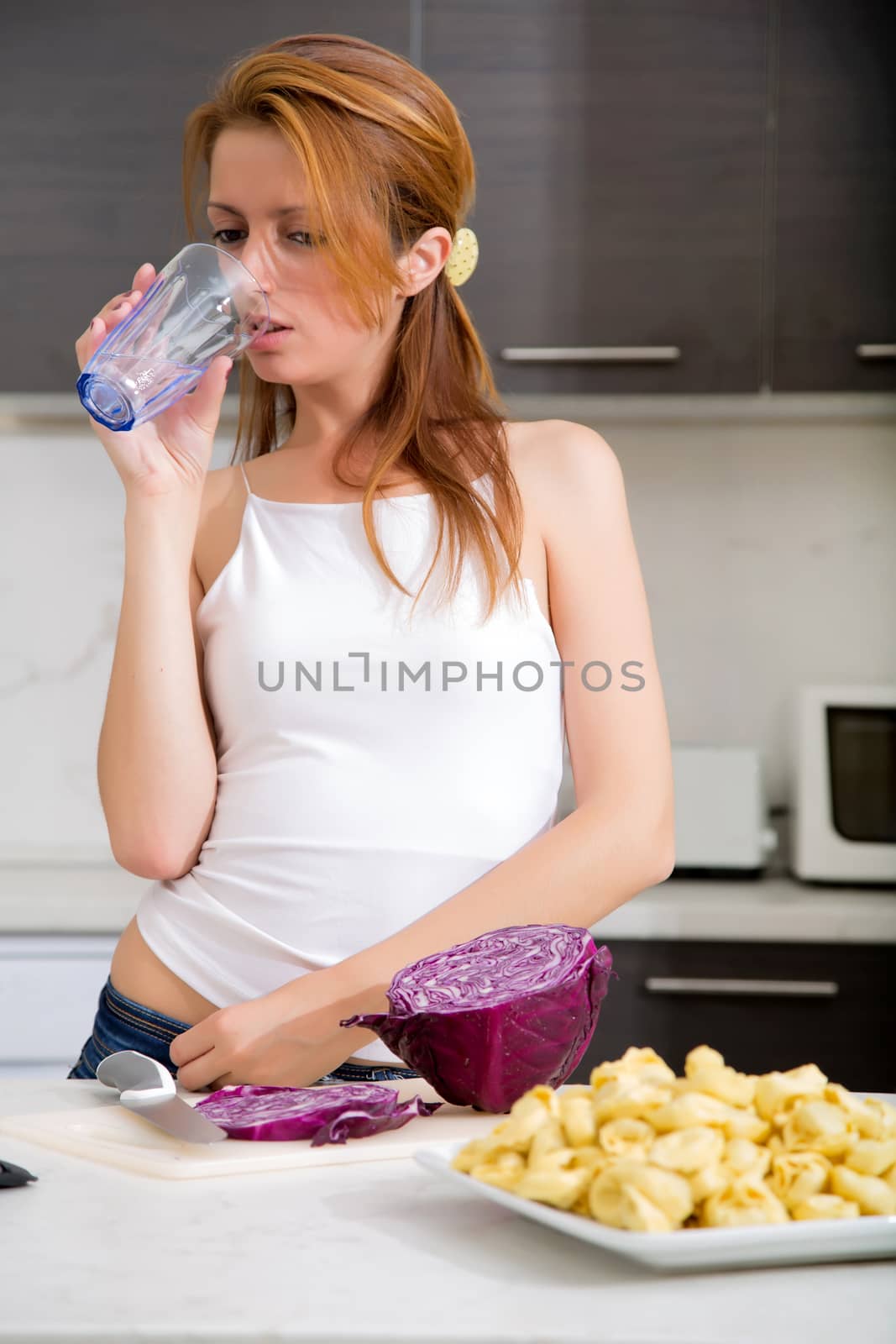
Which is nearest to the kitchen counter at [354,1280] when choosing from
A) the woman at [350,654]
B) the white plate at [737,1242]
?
the white plate at [737,1242]

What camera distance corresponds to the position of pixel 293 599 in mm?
1306

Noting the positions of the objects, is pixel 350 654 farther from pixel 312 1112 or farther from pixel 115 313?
pixel 312 1112

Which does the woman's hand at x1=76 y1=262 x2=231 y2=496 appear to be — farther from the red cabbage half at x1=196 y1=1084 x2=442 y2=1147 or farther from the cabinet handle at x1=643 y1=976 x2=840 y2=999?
the cabinet handle at x1=643 y1=976 x2=840 y2=999

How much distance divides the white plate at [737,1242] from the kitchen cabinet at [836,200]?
1833 mm

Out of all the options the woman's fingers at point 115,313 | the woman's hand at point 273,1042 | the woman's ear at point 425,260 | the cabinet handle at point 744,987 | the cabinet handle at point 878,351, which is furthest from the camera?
the cabinet handle at point 878,351

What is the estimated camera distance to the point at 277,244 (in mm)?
1249

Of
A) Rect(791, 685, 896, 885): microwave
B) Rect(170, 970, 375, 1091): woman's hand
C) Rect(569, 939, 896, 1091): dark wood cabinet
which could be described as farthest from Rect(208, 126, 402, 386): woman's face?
Rect(791, 685, 896, 885): microwave

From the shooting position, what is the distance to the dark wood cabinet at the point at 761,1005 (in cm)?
211

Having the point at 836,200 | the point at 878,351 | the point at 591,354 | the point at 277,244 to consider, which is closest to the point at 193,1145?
the point at 277,244

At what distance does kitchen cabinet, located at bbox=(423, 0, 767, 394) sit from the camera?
225 cm

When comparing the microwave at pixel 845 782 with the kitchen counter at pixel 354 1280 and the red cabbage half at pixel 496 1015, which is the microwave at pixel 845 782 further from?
the kitchen counter at pixel 354 1280

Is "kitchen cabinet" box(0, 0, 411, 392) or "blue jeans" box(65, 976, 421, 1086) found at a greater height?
"kitchen cabinet" box(0, 0, 411, 392)

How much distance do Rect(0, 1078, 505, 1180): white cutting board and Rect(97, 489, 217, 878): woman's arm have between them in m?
0.40

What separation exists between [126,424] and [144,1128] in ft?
1.86
